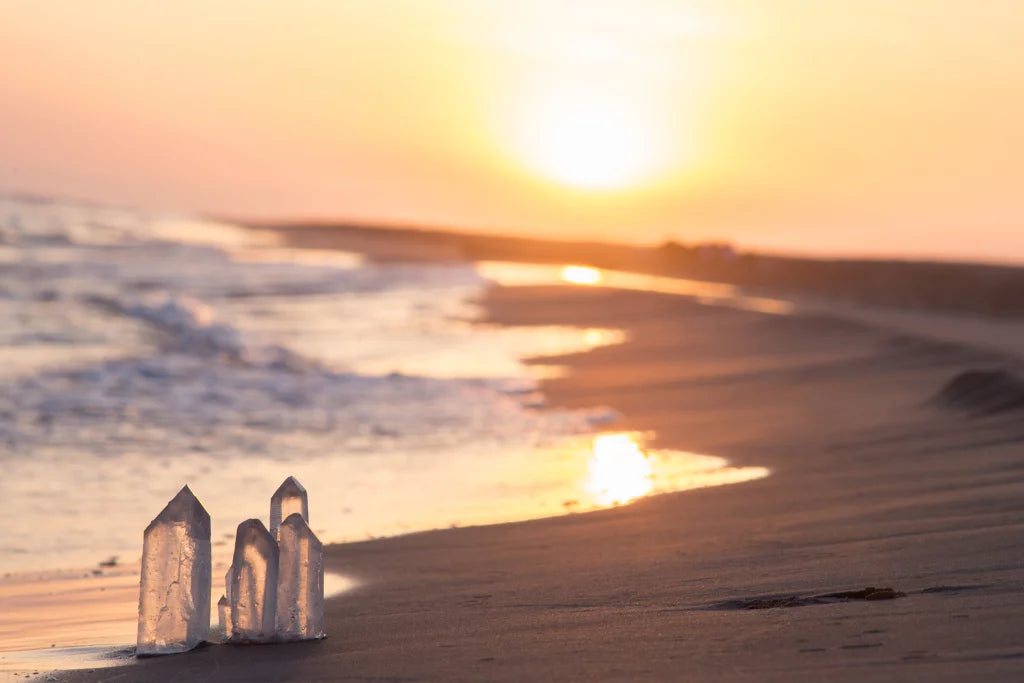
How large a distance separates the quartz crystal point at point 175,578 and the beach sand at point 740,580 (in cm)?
8

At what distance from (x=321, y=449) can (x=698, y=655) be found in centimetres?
628

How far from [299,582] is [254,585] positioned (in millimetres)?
137

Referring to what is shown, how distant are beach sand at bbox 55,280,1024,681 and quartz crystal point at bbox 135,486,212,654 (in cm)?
8

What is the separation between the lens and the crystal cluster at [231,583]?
4.14 m

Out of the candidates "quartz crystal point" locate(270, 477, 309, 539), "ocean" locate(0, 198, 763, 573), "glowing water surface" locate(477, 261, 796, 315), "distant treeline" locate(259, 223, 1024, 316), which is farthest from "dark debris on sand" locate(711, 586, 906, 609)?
"distant treeline" locate(259, 223, 1024, 316)

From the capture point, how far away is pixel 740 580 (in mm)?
4746

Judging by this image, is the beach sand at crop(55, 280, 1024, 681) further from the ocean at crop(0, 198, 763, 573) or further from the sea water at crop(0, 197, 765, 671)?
the ocean at crop(0, 198, 763, 573)

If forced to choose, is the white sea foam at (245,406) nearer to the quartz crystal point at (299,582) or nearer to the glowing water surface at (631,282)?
the quartz crystal point at (299,582)

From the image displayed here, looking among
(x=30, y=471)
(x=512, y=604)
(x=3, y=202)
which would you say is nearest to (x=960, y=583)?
(x=512, y=604)

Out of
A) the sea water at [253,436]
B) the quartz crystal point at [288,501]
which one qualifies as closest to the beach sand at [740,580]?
the quartz crystal point at [288,501]

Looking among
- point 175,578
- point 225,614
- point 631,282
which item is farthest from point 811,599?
point 631,282

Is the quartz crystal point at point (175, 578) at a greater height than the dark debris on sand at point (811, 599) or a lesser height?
greater

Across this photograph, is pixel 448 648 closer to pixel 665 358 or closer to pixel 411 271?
pixel 665 358

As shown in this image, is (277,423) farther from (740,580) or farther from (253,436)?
(740,580)
